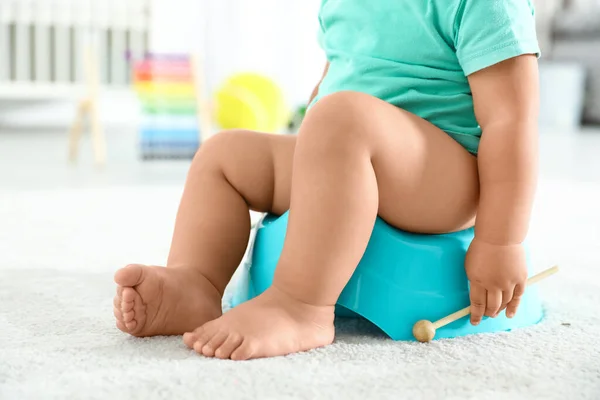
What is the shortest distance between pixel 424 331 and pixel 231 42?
11.4ft

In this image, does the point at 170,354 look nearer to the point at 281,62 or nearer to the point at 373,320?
the point at 373,320

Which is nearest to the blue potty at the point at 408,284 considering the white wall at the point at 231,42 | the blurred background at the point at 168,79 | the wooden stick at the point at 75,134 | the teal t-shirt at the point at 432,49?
the teal t-shirt at the point at 432,49

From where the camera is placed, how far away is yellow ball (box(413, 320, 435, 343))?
73 cm

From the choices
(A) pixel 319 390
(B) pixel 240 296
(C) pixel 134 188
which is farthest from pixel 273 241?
(C) pixel 134 188

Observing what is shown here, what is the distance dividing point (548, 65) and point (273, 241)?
3.84 metres

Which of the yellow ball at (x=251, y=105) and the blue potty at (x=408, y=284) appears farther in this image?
the yellow ball at (x=251, y=105)

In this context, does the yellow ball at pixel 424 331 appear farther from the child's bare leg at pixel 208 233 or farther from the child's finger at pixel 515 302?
the child's bare leg at pixel 208 233

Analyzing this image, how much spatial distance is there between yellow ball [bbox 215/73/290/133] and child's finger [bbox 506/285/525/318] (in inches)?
89.5

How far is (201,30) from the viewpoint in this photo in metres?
3.99

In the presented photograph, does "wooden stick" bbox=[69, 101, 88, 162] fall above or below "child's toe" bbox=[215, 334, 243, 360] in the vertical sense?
below

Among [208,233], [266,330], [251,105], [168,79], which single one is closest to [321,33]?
[208,233]

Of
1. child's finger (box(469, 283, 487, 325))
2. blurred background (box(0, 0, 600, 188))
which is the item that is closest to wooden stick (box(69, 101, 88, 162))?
blurred background (box(0, 0, 600, 188))

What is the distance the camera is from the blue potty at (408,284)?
2.44ft

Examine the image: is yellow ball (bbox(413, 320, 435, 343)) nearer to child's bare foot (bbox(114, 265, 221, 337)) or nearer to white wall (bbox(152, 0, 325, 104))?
child's bare foot (bbox(114, 265, 221, 337))
